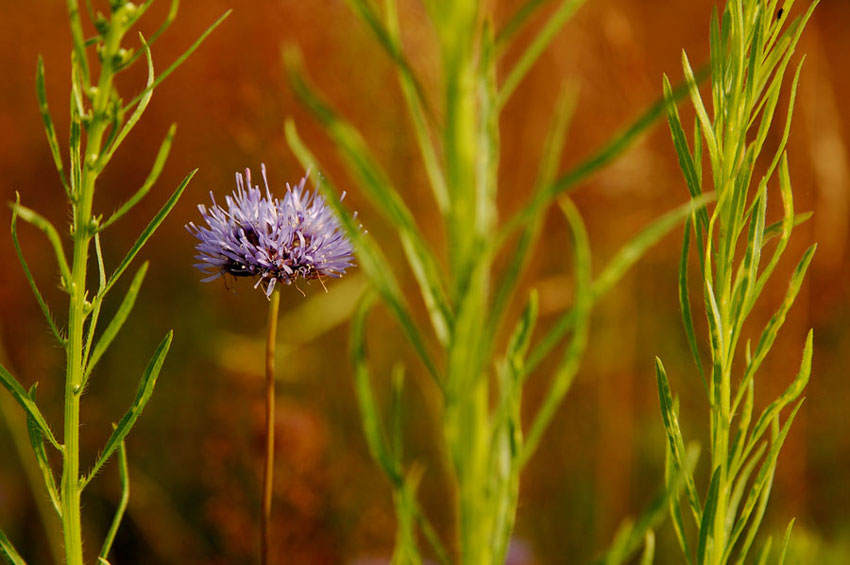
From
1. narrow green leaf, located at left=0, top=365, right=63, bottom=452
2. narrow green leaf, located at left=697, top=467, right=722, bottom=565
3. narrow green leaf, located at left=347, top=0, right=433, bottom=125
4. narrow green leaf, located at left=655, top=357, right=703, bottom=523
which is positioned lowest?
narrow green leaf, located at left=697, top=467, right=722, bottom=565

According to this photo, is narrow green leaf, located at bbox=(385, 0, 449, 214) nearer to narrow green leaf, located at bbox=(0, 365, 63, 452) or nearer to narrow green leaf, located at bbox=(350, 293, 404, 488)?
narrow green leaf, located at bbox=(350, 293, 404, 488)

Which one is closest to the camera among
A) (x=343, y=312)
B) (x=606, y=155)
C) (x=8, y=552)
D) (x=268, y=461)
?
(x=606, y=155)

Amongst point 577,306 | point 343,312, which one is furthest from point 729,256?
point 343,312

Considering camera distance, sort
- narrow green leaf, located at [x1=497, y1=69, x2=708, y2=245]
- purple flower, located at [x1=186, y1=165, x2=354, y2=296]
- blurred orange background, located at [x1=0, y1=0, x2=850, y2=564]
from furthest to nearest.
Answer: blurred orange background, located at [x1=0, y1=0, x2=850, y2=564] < purple flower, located at [x1=186, y1=165, x2=354, y2=296] < narrow green leaf, located at [x1=497, y1=69, x2=708, y2=245]

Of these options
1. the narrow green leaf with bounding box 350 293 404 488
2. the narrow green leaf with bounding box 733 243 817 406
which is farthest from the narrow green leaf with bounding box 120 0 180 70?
the narrow green leaf with bounding box 733 243 817 406

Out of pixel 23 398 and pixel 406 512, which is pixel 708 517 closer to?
pixel 406 512

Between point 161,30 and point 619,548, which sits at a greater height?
point 161,30
